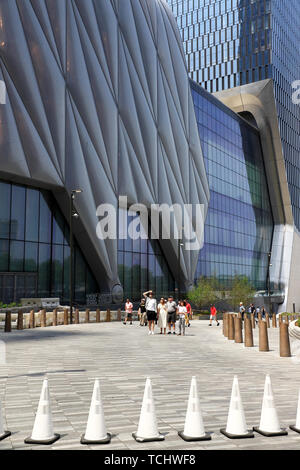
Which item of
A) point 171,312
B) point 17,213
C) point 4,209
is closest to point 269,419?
point 171,312

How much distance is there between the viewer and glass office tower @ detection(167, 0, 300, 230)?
2990 inches

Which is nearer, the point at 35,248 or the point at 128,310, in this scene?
the point at 128,310

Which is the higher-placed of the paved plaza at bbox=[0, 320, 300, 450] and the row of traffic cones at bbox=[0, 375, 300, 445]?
the row of traffic cones at bbox=[0, 375, 300, 445]

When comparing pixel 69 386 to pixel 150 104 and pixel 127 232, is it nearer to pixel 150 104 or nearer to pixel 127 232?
pixel 127 232

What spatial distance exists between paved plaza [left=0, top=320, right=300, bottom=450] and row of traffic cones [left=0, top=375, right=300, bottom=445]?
0.10 m

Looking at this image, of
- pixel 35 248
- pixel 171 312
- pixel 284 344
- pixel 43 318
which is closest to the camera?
pixel 284 344

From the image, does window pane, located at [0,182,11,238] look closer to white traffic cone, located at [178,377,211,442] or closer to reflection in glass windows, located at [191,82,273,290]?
reflection in glass windows, located at [191,82,273,290]

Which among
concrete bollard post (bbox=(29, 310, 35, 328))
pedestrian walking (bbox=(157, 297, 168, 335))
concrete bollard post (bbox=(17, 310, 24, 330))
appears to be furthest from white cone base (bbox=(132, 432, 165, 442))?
concrete bollard post (bbox=(29, 310, 35, 328))

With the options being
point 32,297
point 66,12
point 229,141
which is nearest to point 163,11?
point 66,12

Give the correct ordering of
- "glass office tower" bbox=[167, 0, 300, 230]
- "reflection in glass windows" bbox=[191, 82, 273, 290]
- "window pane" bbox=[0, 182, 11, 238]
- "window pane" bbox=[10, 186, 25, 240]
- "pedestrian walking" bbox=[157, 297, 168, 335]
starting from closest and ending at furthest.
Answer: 1. "pedestrian walking" bbox=[157, 297, 168, 335]
2. "window pane" bbox=[0, 182, 11, 238]
3. "window pane" bbox=[10, 186, 25, 240]
4. "reflection in glass windows" bbox=[191, 82, 273, 290]
5. "glass office tower" bbox=[167, 0, 300, 230]

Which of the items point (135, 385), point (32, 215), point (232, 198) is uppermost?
point (232, 198)

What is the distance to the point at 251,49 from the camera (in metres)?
76.6

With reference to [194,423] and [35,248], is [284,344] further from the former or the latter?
[35,248]

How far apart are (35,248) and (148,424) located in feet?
105
